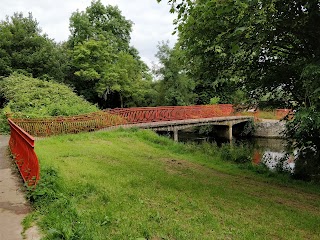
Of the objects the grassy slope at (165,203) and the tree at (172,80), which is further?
the tree at (172,80)

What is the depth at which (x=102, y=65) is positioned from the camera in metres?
27.1

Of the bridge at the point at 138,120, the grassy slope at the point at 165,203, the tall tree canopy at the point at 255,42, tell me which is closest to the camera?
the grassy slope at the point at 165,203

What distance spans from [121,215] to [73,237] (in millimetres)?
1125

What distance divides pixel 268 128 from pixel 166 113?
10.6m

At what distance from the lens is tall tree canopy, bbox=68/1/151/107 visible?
26172 mm

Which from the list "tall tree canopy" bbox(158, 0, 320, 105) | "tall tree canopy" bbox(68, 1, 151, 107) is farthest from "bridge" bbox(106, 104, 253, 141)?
"tall tree canopy" bbox(158, 0, 320, 105)

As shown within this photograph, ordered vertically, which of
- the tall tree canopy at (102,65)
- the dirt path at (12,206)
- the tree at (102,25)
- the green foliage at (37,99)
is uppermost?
the tree at (102,25)

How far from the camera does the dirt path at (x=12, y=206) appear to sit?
3730mm

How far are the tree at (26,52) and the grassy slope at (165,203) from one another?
17.6 metres

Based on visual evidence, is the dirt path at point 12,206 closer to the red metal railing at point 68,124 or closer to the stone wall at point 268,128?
the red metal railing at point 68,124

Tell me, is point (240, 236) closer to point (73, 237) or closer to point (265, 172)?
point (73, 237)

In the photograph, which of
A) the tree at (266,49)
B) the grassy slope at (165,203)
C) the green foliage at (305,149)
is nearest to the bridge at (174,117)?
the green foliage at (305,149)

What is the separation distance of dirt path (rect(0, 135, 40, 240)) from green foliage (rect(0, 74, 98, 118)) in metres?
8.56

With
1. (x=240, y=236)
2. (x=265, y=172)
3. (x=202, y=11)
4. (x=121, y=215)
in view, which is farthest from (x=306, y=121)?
(x=265, y=172)
